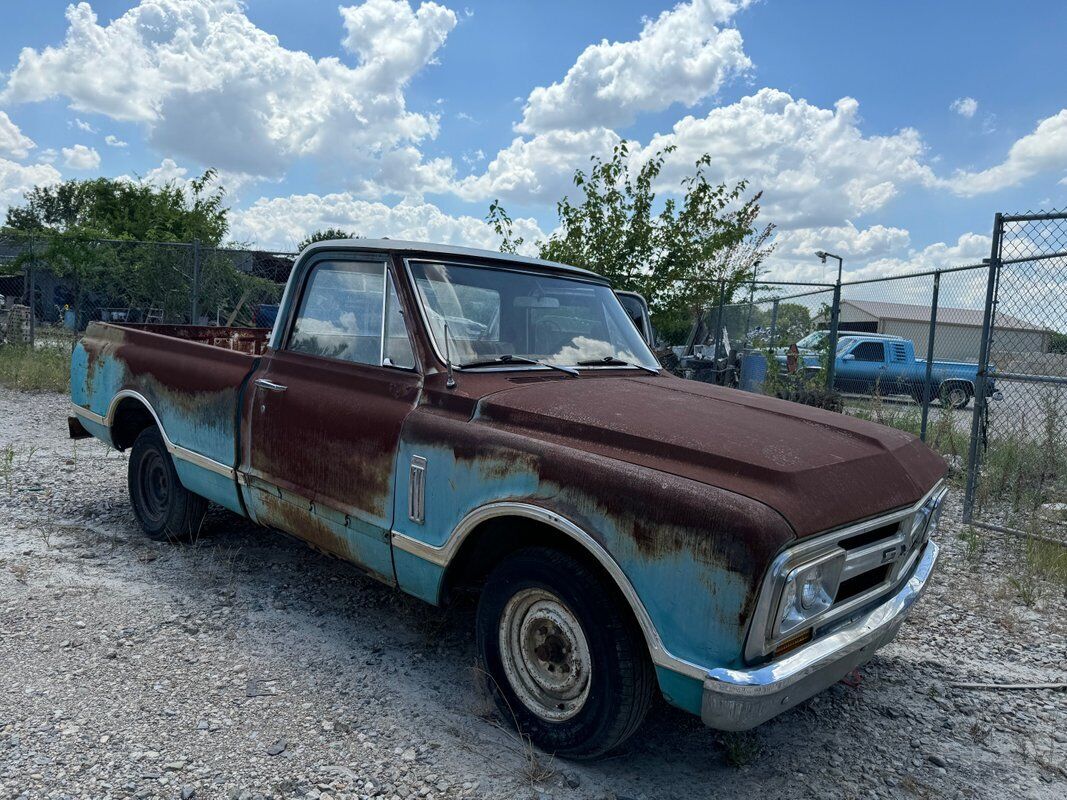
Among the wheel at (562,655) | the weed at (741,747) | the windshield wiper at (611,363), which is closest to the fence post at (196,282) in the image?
the windshield wiper at (611,363)

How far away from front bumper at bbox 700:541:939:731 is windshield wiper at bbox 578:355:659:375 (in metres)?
1.59

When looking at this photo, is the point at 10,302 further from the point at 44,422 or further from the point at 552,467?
the point at 552,467

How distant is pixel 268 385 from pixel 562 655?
81.0 inches

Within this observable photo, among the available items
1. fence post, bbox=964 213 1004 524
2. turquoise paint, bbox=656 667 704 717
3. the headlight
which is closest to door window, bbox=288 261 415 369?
turquoise paint, bbox=656 667 704 717

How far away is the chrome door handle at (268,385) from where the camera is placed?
3.77 m

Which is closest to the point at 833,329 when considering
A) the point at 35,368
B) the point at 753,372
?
the point at 753,372

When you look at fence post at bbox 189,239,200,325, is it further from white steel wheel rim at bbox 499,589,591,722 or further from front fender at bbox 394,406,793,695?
white steel wheel rim at bbox 499,589,591,722

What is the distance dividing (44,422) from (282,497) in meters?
6.83

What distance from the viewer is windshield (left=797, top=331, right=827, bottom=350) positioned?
37.7 ft

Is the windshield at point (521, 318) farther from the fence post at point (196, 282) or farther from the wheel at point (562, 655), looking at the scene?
the fence post at point (196, 282)

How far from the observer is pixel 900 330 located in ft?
45.6

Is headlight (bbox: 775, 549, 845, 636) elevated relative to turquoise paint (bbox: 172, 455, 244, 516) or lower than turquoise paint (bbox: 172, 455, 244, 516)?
elevated

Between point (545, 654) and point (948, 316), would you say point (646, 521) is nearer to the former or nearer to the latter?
point (545, 654)

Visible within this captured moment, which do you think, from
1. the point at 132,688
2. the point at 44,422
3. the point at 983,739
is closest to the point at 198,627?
the point at 132,688
